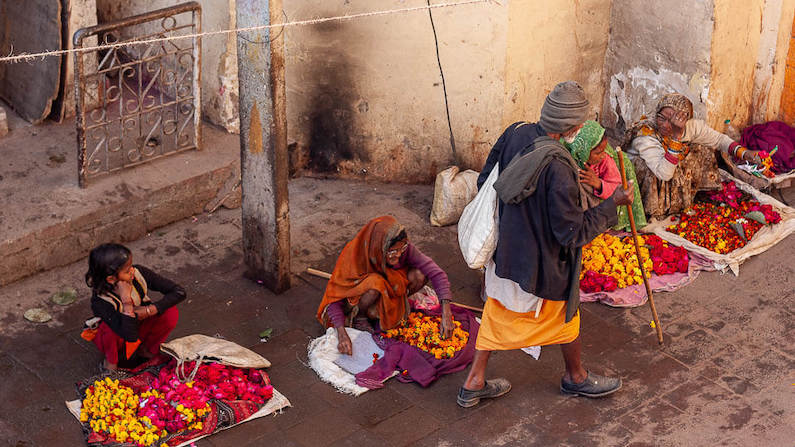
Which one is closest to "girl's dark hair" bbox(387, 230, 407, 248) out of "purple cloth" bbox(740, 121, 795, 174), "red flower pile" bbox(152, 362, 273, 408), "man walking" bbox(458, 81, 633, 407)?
"man walking" bbox(458, 81, 633, 407)

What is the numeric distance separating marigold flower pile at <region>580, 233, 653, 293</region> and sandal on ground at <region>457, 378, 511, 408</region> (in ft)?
4.67

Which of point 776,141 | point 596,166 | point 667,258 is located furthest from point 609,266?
point 776,141

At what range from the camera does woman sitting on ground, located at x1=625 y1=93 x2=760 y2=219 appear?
25.7 feet

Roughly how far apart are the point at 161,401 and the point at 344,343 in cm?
119

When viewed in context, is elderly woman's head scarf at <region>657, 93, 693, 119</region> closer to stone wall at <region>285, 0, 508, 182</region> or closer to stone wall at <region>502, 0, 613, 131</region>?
stone wall at <region>502, 0, 613, 131</region>

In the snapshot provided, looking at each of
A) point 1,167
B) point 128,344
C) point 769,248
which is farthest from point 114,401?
point 769,248

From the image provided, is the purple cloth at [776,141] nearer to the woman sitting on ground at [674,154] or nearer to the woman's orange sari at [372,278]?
the woman sitting on ground at [674,154]

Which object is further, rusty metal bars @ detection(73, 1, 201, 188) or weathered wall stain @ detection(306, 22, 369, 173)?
weathered wall stain @ detection(306, 22, 369, 173)

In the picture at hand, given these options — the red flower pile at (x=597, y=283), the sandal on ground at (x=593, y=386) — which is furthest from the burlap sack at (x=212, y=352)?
the red flower pile at (x=597, y=283)

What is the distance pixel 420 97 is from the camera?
28.1 ft

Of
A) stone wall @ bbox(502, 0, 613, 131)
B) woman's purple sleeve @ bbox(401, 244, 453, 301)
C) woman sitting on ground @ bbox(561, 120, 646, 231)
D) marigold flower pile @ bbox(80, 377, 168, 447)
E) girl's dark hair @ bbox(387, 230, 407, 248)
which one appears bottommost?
marigold flower pile @ bbox(80, 377, 168, 447)

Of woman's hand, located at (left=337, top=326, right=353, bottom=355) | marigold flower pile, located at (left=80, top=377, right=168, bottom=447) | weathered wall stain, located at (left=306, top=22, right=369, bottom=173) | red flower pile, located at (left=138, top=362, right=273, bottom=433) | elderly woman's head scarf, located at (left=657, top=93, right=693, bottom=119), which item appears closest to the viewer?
marigold flower pile, located at (left=80, top=377, right=168, bottom=447)

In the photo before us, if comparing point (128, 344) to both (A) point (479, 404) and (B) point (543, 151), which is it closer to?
(A) point (479, 404)

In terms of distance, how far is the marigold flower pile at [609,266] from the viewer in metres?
7.25
